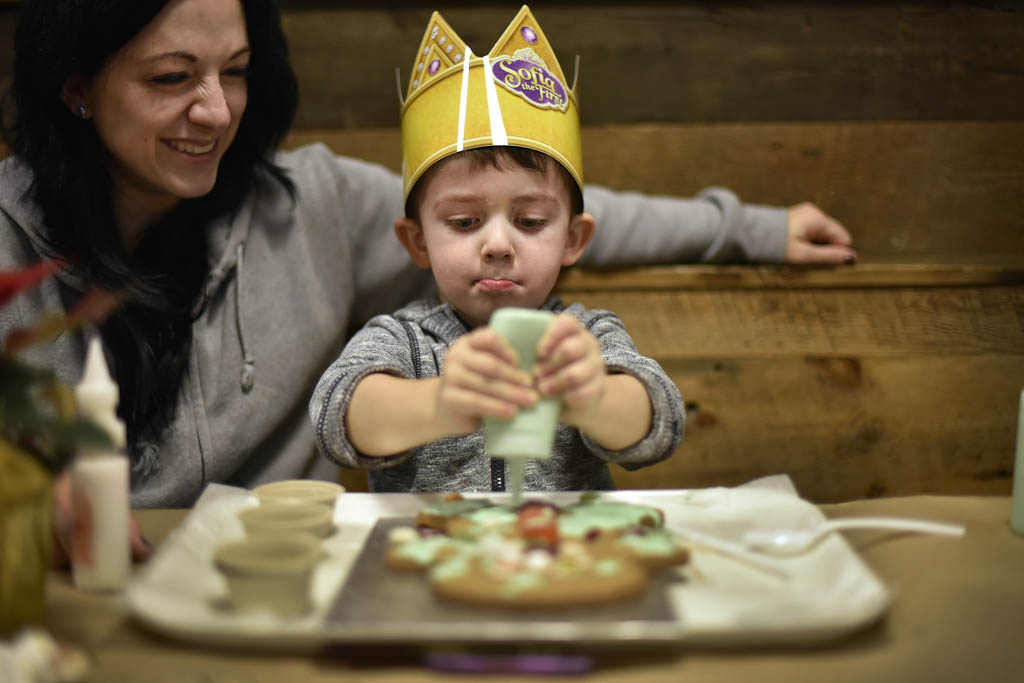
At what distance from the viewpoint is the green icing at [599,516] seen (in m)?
0.77

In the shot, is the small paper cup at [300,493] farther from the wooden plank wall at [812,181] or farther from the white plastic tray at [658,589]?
the wooden plank wall at [812,181]

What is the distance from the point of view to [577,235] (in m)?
1.14

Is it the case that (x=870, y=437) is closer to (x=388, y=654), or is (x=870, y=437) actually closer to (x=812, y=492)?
(x=812, y=492)

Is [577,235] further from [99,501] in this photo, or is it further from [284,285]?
[99,501]

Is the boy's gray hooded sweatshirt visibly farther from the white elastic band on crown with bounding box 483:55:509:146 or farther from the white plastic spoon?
the white plastic spoon

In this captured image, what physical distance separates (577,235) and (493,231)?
17cm

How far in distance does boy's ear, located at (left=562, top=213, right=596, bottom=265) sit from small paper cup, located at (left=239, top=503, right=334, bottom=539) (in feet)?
1.51

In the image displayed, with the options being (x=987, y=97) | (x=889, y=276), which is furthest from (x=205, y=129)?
(x=987, y=97)

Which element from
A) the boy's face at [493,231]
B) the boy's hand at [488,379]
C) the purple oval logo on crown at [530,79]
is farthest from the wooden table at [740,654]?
the purple oval logo on crown at [530,79]

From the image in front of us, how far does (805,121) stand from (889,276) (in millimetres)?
419

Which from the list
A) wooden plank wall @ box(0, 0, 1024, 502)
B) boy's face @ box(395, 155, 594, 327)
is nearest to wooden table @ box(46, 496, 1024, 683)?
boy's face @ box(395, 155, 594, 327)

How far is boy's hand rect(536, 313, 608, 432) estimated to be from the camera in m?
0.79

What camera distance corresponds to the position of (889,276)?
1.56 metres

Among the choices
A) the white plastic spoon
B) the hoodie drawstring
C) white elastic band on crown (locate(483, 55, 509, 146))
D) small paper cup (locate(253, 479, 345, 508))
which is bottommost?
the white plastic spoon
